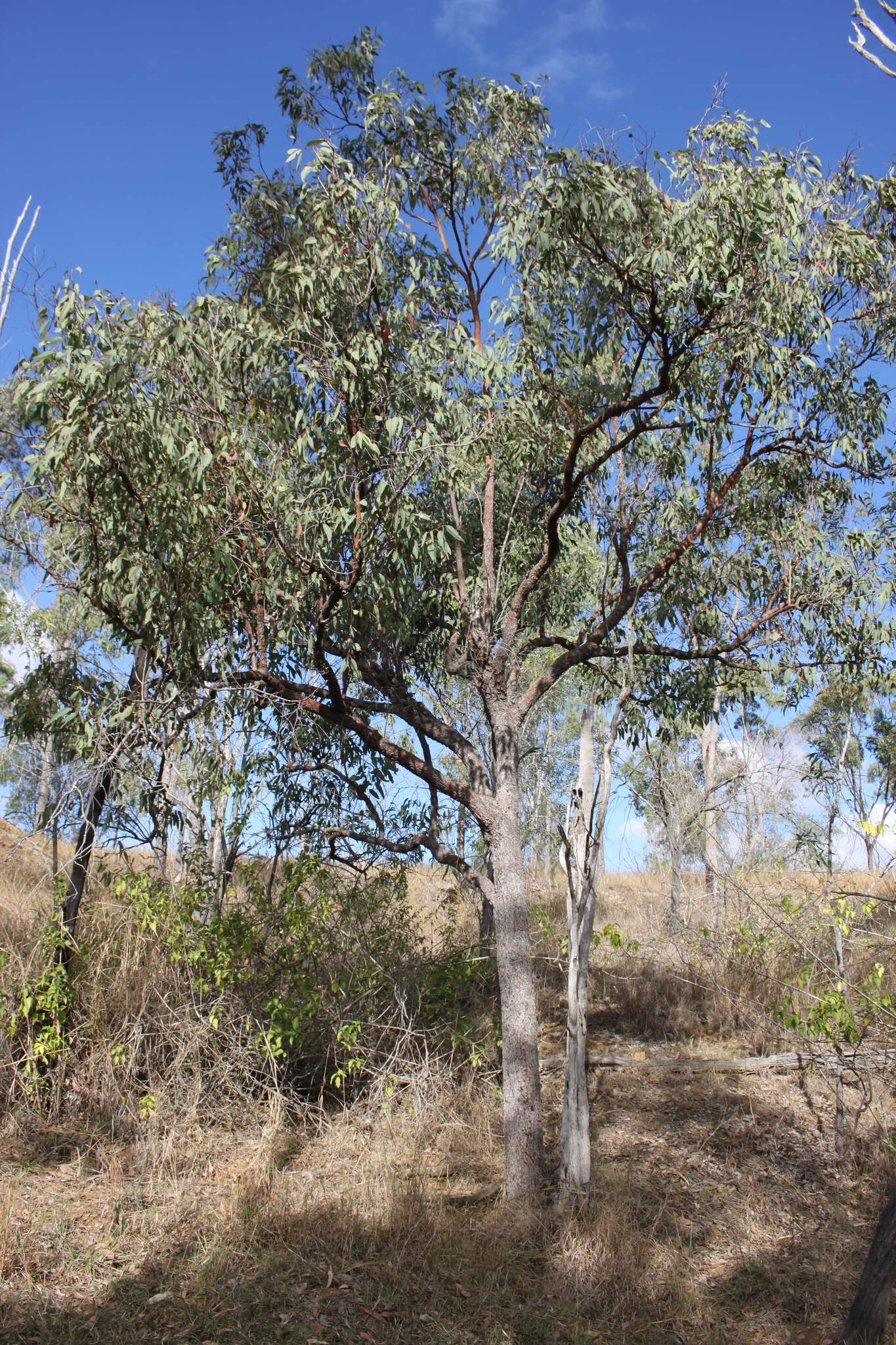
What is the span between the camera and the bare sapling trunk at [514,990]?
20.1ft

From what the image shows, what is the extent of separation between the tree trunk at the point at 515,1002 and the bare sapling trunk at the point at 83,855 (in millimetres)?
2724

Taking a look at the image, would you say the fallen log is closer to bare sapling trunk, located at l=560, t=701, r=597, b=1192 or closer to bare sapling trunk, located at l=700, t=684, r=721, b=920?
bare sapling trunk, located at l=700, t=684, r=721, b=920

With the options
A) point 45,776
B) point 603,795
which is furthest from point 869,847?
point 45,776

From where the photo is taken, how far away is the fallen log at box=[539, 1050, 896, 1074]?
754 centimetres

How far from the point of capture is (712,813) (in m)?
13.7

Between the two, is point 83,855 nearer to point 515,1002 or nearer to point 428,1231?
point 515,1002

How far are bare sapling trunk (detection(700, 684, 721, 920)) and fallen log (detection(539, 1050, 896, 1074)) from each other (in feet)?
4.63

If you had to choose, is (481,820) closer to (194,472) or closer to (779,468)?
(194,472)

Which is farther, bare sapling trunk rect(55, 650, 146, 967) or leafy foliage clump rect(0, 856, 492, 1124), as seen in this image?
leafy foliage clump rect(0, 856, 492, 1124)

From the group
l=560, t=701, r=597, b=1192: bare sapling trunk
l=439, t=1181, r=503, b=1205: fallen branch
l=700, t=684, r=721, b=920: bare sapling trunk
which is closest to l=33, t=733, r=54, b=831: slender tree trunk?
l=560, t=701, r=597, b=1192: bare sapling trunk

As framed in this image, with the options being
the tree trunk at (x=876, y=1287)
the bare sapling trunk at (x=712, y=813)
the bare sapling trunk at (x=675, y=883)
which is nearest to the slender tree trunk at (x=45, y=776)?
the bare sapling trunk at (x=712, y=813)

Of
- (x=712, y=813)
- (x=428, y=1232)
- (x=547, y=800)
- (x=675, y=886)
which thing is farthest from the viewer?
(x=547, y=800)

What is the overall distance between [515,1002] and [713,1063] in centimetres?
273

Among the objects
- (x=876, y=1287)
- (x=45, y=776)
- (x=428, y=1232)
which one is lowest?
(x=428, y=1232)
